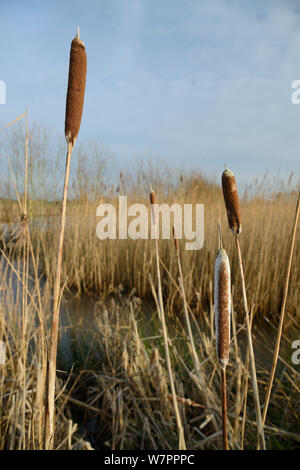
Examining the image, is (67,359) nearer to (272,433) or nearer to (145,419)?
(145,419)

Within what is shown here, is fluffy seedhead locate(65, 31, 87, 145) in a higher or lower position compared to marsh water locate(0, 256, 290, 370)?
higher

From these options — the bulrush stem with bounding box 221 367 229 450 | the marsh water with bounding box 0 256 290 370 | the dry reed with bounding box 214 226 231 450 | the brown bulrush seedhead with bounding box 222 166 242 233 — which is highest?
the brown bulrush seedhead with bounding box 222 166 242 233

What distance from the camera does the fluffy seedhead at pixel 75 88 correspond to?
0.32 meters

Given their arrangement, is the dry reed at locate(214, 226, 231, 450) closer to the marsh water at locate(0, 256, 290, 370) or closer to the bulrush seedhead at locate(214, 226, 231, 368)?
the bulrush seedhead at locate(214, 226, 231, 368)

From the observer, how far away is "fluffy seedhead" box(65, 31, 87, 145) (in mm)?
325

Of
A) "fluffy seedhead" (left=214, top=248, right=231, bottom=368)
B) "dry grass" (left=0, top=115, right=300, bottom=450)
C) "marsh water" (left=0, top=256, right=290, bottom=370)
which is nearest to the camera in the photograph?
"fluffy seedhead" (left=214, top=248, right=231, bottom=368)

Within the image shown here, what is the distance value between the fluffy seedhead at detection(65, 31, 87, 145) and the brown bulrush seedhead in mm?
162

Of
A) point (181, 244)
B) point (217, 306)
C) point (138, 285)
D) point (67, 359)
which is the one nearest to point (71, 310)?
point (138, 285)

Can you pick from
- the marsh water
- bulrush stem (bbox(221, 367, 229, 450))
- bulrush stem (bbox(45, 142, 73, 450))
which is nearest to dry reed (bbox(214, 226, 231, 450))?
bulrush stem (bbox(221, 367, 229, 450))

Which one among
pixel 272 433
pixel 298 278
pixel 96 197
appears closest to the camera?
pixel 272 433

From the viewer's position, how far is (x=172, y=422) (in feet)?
3.34

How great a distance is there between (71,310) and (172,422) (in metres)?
1.60

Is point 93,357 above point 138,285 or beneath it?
beneath

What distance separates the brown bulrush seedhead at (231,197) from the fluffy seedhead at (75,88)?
162mm
